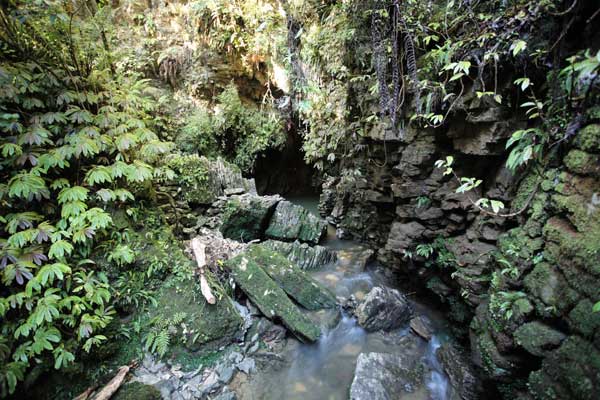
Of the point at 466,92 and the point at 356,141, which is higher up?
the point at 466,92

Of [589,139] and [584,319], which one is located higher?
[589,139]

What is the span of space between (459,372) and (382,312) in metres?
1.24

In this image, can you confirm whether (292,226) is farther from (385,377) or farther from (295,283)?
(385,377)

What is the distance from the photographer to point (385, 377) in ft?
11.2

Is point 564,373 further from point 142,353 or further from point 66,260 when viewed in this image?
point 66,260

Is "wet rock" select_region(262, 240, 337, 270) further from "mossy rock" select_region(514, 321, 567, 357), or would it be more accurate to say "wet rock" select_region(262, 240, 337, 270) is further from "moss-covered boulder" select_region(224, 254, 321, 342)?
"mossy rock" select_region(514, 321, 567, 357)

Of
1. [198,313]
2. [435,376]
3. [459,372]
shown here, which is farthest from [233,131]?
[459,372]

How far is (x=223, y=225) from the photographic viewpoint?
5.65 metres

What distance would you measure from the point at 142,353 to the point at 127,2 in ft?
27.2

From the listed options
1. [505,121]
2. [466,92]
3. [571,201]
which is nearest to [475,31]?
[466,92]

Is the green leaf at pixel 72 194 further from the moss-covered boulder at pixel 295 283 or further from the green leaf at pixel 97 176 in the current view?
the moss-covered boulder at pixel 295 283

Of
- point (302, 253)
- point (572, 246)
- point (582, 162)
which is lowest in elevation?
point (302, 253)

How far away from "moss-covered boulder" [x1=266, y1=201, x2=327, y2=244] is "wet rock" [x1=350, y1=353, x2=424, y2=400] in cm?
338

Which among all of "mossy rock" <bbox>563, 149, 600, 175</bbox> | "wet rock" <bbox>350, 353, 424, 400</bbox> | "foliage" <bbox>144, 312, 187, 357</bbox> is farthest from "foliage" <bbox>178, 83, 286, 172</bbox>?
"mossy rock" <bbox>563, 149, 600, 175</bbox>
